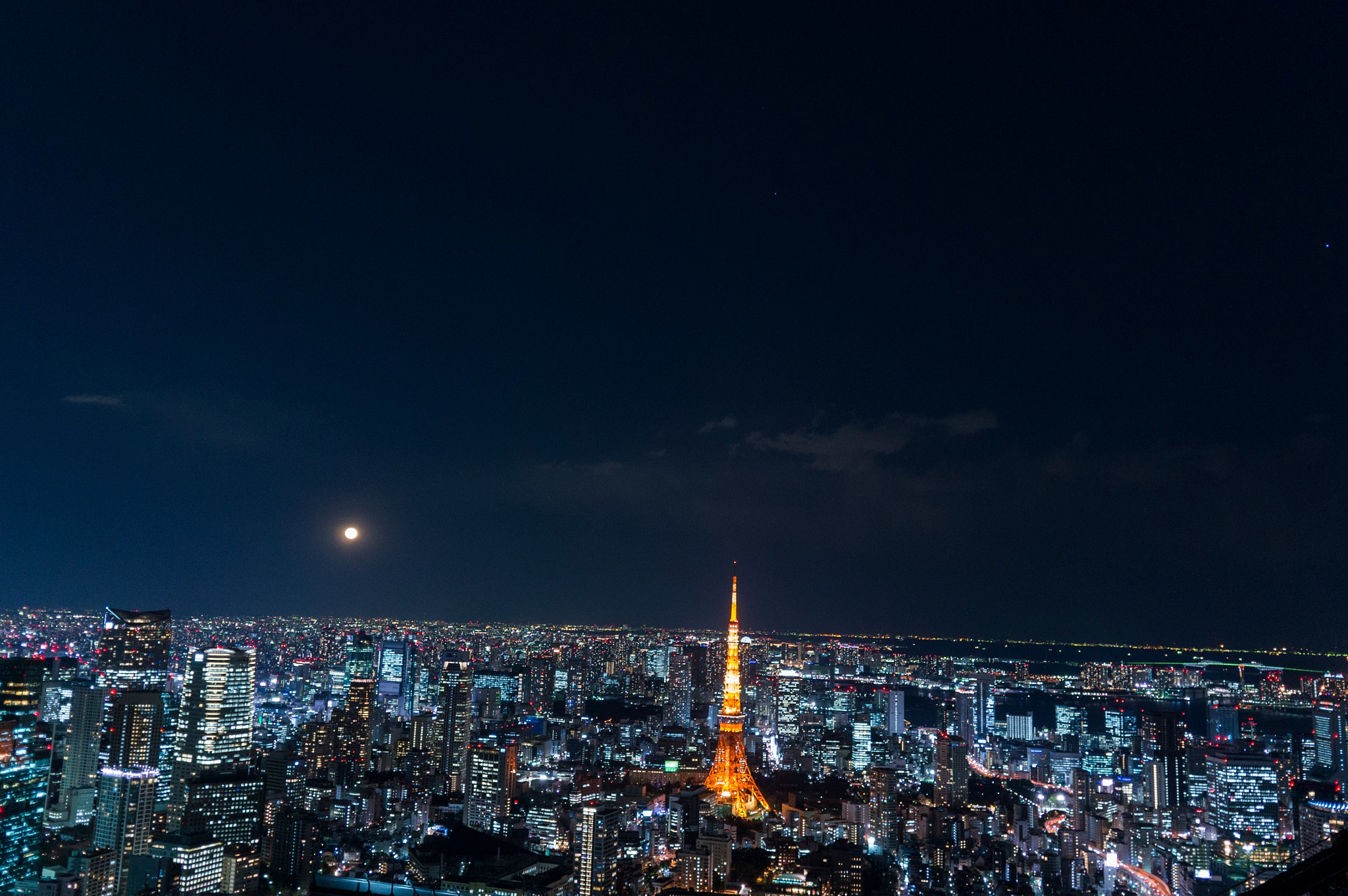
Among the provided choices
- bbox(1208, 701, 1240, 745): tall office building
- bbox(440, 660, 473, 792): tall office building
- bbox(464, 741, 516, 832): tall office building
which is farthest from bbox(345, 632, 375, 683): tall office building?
bbox(1208, 701, 1240, 745): tall office building

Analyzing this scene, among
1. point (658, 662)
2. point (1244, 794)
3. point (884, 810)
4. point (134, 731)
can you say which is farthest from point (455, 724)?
point (1244, 794)

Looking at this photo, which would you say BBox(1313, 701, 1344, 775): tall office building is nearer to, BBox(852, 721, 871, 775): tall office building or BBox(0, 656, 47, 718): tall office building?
BBox(852, 721, 871, 775): tall office building

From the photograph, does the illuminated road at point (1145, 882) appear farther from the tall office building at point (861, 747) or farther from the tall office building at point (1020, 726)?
the tall office building at point (1020, 726)

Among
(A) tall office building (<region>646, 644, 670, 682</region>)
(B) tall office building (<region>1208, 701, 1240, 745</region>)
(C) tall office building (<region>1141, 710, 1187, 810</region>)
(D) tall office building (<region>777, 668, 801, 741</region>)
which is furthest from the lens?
(A) tall office building (<region>646, 644, 670, 682</region>)

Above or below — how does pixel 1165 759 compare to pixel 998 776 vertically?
above

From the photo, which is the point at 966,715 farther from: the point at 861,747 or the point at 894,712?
the point at 861,747
